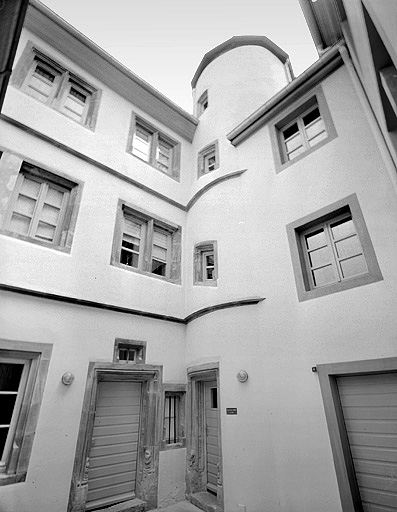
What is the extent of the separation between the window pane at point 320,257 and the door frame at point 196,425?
107 inches

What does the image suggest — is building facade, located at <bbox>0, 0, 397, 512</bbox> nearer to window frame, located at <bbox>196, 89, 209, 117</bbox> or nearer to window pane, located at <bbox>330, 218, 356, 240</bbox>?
window pane, located at <bbox>330, 218, 356, 240</bbox>

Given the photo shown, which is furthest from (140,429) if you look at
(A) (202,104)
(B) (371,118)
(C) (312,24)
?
(A) (202,104)

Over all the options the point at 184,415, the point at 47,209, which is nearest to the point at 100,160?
the point at 47,209

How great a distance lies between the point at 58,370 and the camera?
4.85m

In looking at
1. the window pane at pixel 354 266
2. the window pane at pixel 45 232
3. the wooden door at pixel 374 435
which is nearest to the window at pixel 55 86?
the window pane at pixel 45 232

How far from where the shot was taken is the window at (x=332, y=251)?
4.67 metres

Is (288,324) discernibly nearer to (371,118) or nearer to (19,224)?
(371,118)

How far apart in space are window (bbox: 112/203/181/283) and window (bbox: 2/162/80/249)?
106cm

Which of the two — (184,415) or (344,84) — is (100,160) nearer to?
(344,84)

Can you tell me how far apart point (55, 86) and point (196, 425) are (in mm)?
8343

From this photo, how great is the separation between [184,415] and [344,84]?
25.2 feet

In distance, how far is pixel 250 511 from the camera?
15.0 feet

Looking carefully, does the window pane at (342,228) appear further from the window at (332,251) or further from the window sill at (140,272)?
the window sill at (140,272)

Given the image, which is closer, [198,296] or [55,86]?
[198,296]
